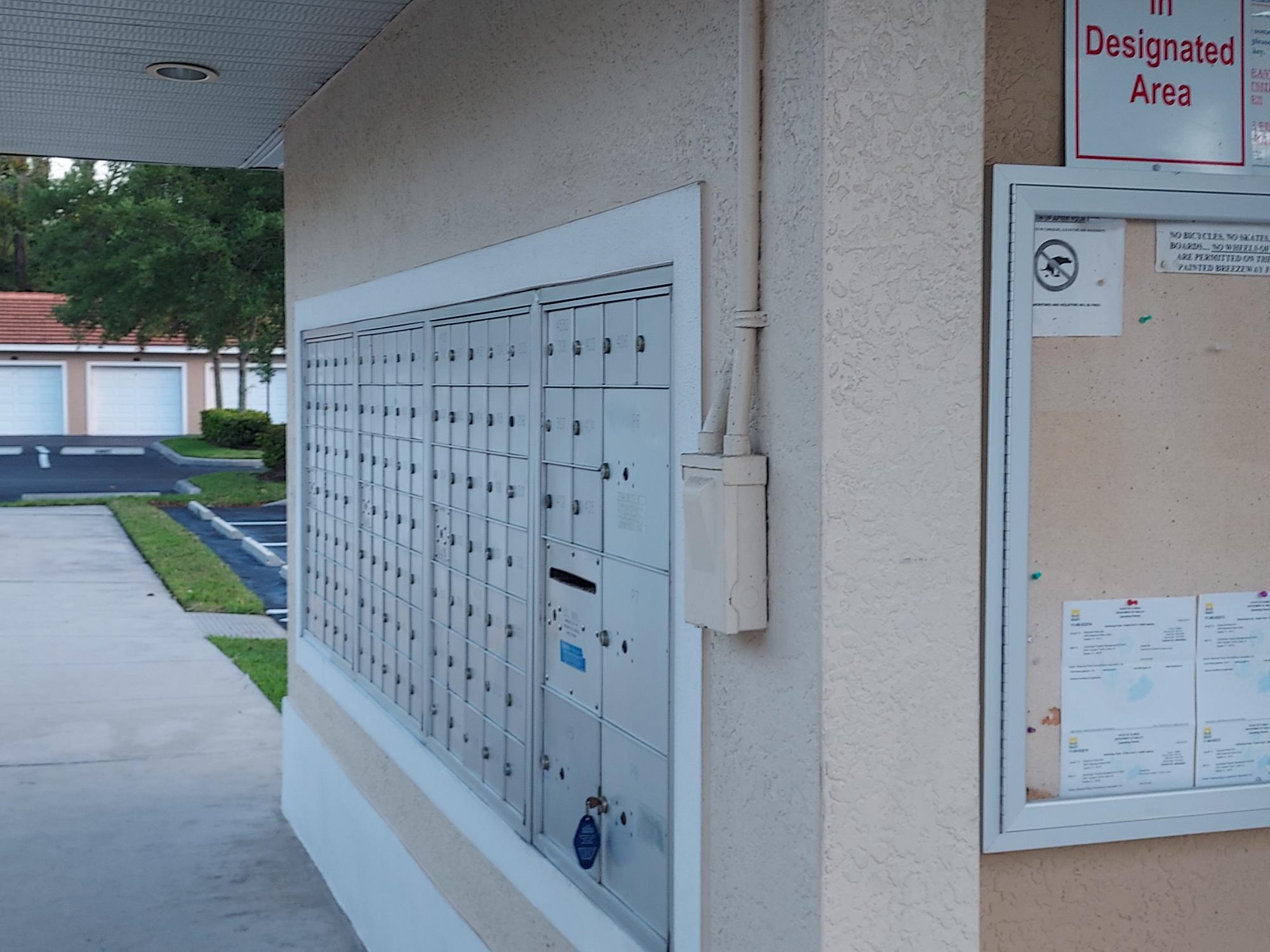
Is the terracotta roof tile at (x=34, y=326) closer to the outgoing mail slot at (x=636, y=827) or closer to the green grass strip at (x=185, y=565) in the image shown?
the green grass strip at (x=185, y=565)

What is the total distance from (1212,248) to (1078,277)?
297 mm

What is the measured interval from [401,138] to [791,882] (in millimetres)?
3179

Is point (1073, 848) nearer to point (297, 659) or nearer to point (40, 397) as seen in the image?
point (297, 659)

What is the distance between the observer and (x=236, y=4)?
4375mm

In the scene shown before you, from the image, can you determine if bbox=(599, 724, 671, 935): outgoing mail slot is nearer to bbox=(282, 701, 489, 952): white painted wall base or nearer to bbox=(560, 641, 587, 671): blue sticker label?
bbox=(560, 641, 587, 671): blue sticker label

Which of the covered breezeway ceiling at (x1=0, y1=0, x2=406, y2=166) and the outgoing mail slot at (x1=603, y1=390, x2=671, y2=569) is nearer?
the outgoing mail slot at (x1=603, y1=390, x2=671, y2=569)

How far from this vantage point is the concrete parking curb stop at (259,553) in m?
15.9

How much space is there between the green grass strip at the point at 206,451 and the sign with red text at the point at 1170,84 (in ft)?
87.5

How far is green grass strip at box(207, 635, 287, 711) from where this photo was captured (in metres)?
9.52

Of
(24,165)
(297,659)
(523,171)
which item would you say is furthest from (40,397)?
(523,171)

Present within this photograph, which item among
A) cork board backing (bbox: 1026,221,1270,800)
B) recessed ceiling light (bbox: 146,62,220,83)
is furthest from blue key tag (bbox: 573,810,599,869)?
recessed ceiling light (bbox: 146,62,220,83)

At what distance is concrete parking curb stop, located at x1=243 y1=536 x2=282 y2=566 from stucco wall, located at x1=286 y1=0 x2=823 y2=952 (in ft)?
38.6

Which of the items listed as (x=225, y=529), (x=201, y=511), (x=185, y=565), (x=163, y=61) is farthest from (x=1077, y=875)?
(x=201, y=511)

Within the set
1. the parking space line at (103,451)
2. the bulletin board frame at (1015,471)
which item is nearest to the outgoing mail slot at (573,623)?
the bulletin board frame at (1015,471)
